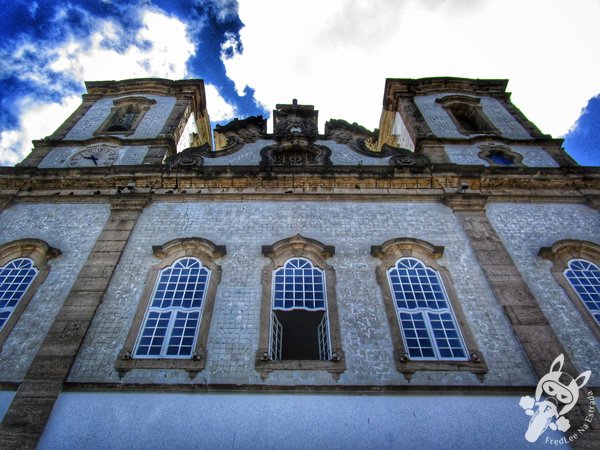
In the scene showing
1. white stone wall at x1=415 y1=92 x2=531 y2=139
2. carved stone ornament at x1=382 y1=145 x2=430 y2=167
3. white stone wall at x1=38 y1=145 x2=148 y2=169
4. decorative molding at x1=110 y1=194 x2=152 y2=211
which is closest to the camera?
decorative molding at x1=110 y1=194 x2=152 y2=211

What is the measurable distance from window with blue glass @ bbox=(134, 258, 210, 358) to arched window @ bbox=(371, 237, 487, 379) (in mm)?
4158

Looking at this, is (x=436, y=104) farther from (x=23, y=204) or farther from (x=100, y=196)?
(x=23, y=204)

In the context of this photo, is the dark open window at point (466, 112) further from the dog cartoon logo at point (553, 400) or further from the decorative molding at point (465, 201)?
the dog cartoon logo at point (553, 400)

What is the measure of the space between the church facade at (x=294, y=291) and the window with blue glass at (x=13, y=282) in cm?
5

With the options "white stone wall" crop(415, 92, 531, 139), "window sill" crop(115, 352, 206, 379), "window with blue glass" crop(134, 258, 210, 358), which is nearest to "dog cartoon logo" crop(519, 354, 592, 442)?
"window sill" crop(115, 352, 206, 379)

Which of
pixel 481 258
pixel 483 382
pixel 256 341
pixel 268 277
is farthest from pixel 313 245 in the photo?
pixel 483 382

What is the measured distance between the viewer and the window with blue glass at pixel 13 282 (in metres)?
9.13

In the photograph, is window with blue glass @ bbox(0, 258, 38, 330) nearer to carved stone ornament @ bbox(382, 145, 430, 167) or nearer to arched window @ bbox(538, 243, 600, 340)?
carved stone ornament @ bbox(382, 145, 430, 167)

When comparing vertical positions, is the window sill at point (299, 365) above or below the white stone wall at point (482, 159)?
below

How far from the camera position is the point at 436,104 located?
1831cm

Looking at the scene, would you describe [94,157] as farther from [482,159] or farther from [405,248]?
[482,159]

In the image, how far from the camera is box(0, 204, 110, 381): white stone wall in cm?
821

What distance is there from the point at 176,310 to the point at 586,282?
31.1 feet

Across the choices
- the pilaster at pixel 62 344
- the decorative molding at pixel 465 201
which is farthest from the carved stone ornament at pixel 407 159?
the pilaster at pixel 62 344
